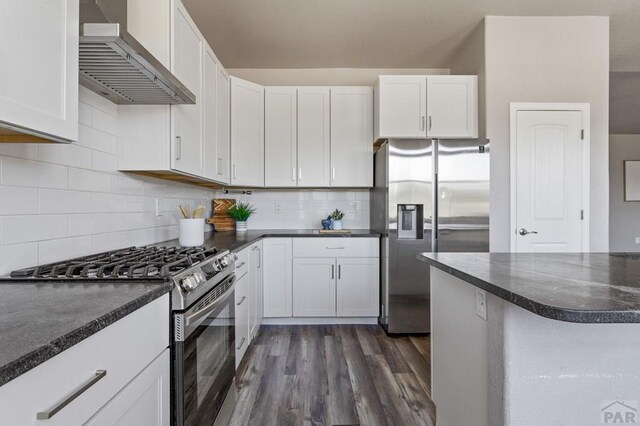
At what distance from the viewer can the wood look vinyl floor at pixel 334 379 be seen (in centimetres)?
187

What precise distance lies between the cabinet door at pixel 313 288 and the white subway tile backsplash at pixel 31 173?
6.73ft

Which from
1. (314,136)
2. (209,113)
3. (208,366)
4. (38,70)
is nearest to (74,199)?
(38,70)

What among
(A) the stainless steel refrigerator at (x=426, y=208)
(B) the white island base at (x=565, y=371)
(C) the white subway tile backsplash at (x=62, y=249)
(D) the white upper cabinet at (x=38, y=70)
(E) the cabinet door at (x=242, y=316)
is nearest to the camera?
(D) the white upper cabinet at (x=38, y=70)

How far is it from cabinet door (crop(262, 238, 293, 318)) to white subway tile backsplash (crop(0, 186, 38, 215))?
1990mm

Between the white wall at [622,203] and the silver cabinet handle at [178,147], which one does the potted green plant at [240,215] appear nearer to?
the silver cabinet handle at [178,147]

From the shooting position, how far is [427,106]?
3.19 m

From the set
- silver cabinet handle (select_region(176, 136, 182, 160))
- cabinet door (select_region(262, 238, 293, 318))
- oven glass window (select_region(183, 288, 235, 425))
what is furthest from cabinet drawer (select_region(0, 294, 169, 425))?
cabinet door (select_region(262, 238, 293, 318))

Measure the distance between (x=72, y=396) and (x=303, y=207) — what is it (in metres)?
3.20

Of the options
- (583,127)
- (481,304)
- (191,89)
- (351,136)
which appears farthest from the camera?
(351,136)

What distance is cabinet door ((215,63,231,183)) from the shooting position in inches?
111

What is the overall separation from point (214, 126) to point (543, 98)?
Answer: 9.51ft

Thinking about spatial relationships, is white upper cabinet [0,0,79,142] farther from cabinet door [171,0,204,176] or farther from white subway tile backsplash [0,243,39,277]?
cabinet door [171,0,204,176]

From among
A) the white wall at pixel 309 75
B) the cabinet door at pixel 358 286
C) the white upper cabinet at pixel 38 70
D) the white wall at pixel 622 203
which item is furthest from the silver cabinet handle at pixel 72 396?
the white wall at pixel 622 203

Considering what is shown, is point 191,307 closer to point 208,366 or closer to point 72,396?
point 208,366
